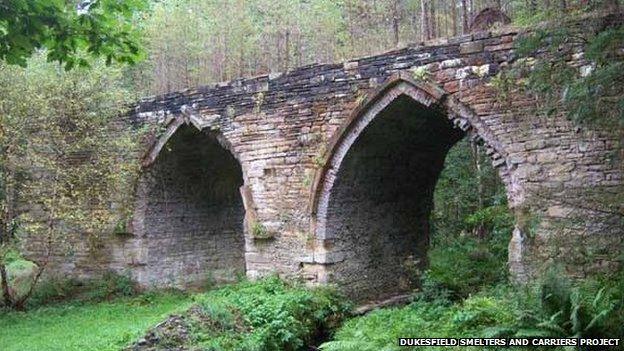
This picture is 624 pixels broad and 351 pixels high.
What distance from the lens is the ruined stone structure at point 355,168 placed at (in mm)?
7316

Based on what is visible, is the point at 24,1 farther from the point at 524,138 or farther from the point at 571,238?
the point at 524,138

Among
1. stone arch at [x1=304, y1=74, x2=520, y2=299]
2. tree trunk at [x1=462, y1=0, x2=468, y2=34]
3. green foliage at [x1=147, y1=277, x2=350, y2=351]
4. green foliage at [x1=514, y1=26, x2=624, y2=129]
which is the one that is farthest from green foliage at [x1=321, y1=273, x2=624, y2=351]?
tree trunk at [x1=462, y1=0, x2=468, y2=34]

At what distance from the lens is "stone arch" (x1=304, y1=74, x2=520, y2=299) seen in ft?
28.1

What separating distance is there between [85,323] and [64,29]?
6.85 metres

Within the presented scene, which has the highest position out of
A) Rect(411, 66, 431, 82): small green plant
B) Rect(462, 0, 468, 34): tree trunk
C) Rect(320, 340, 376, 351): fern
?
Rect(462, 0, 468, 34): tree trunk

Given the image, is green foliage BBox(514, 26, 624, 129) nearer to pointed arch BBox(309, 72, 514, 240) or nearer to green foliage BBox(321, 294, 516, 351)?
pointed arch BBox(309, 72, 514, 240)

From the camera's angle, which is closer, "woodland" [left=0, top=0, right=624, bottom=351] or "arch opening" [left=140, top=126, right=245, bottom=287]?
"woodland" [left=0, top=0, right=624, bottom=351]

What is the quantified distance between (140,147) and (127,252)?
86.1 inches

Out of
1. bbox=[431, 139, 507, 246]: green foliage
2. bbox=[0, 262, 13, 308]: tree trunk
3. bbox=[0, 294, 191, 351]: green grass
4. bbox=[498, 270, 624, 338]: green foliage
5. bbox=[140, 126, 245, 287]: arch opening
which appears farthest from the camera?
bbox=[431, 139, 507, 246]: green foliage

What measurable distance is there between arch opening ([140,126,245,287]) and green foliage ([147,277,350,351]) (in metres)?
3.36

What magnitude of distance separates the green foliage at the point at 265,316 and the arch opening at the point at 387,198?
2.36ft

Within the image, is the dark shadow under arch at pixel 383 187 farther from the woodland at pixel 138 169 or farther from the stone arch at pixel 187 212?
the stone arch at pixel 187 212

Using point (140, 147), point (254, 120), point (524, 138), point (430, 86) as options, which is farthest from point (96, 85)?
point (524, 138)
